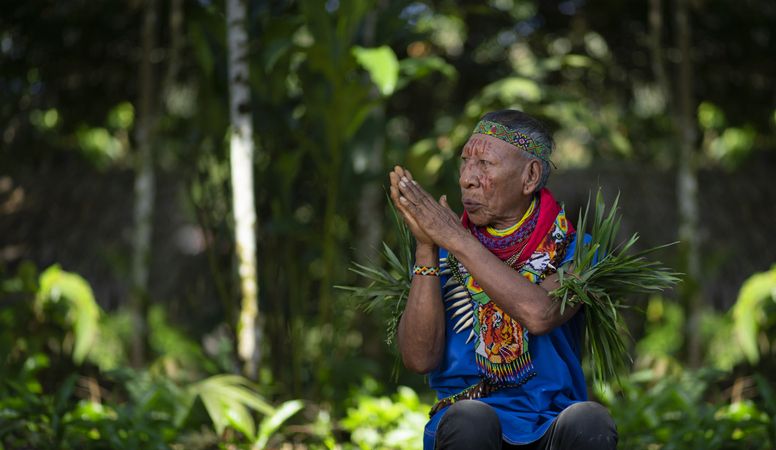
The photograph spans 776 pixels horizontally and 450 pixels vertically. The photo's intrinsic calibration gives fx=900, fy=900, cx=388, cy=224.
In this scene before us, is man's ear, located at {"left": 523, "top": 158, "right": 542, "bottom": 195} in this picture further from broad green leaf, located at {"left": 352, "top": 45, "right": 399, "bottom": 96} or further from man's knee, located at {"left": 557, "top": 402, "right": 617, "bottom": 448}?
broad green leaf, located at {"left": 352, "top": 45, "right": 399, "bottom": 96}

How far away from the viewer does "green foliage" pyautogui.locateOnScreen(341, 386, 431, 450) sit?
381 cm

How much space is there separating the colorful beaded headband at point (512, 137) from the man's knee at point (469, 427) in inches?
25.8

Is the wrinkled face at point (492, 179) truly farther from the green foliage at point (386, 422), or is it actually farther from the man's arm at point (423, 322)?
the green foliage at point (386, 422)

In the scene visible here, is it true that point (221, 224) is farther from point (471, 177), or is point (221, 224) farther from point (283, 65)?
point (471, 177)

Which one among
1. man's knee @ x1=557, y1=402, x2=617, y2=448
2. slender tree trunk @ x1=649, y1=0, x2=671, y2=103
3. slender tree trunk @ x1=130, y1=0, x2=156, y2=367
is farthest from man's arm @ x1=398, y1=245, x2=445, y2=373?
slender tree trunk @ x1=649, y1=0, x2=671, y2=103

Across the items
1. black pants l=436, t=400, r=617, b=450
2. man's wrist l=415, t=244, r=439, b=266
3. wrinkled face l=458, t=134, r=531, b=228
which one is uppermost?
wrinkled face l=458, t=134, r=531, b=228

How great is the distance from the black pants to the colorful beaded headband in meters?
0.65

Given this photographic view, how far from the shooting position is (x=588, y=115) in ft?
14.9

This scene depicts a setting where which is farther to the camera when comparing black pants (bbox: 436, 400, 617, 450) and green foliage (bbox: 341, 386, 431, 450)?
green foliage (bbox: 341, 386, 431, 450)

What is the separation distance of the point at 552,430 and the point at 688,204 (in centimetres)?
330

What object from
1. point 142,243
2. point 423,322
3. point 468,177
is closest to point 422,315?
point 423,322

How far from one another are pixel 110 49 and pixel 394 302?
431cm

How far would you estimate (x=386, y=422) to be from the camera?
399cm

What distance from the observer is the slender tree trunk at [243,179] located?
4051mm
